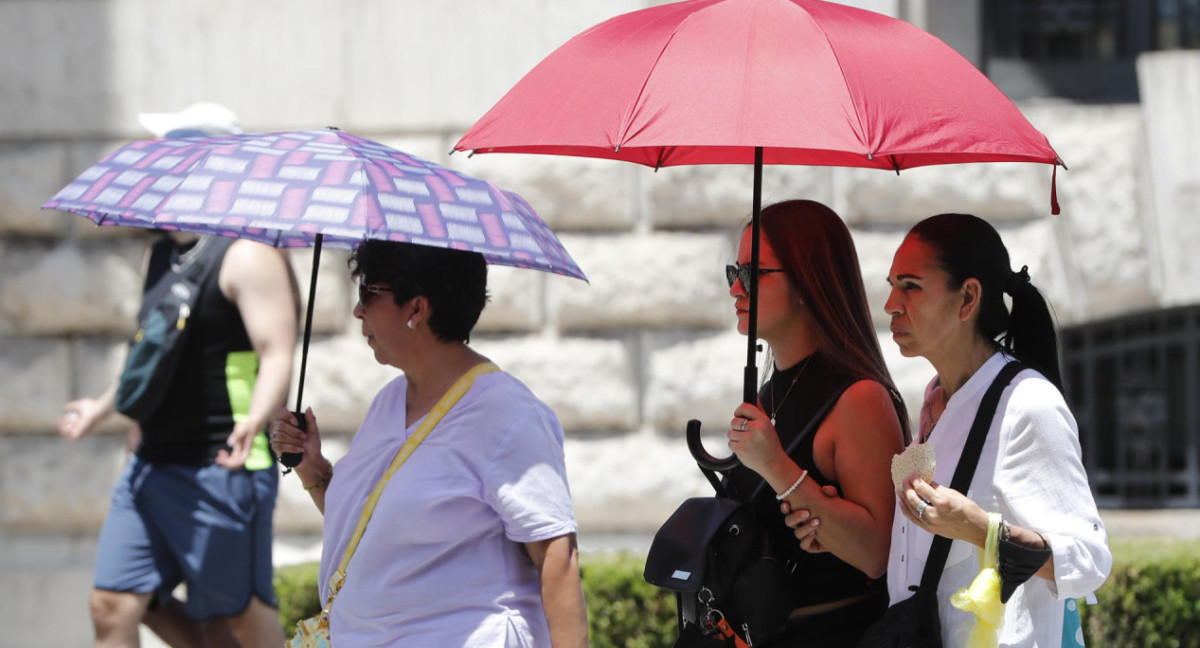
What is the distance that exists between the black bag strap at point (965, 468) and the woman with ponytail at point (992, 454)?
0.01 metres

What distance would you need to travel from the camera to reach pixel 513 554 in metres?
2.78

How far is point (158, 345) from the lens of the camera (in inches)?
165

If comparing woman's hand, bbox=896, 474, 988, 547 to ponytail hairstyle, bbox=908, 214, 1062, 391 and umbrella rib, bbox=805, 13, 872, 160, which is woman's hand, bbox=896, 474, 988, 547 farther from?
umbrella rib, bbox=805, 13, 872, 160

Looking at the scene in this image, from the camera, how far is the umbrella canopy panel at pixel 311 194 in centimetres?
252

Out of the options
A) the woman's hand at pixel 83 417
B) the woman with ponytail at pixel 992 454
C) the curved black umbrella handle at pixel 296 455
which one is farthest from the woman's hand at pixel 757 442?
the woman's hand at pixel 83 417

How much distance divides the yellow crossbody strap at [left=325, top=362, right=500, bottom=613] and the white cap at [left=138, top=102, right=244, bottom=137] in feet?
6.18

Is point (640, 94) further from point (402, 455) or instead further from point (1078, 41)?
point (1078, 41)

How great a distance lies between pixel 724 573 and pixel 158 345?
224 centimetres

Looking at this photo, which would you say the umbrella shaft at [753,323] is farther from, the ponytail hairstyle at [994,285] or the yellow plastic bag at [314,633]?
the yellow plastic bag at [314,633]

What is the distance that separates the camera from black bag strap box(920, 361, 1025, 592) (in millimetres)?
2396

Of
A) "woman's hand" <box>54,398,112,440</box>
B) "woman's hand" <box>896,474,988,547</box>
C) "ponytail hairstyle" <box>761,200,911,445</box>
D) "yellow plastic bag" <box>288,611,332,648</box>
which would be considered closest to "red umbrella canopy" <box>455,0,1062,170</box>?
"ponytail hairstyle" <box>761,200,911,445</box>

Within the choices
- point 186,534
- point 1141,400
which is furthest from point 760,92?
point 1141,400

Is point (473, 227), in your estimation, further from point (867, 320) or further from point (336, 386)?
point (336, 386)

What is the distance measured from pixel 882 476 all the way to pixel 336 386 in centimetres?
370
